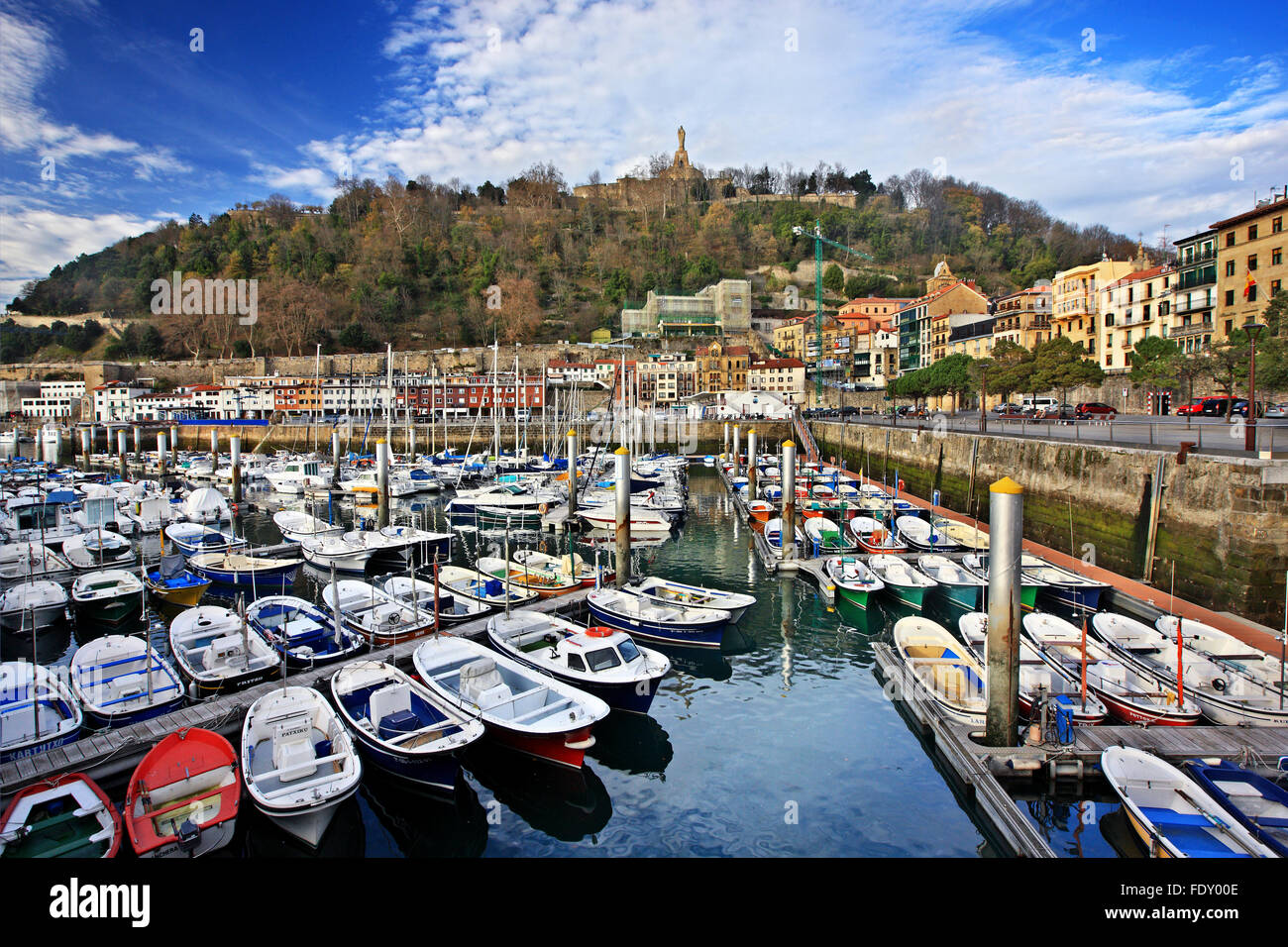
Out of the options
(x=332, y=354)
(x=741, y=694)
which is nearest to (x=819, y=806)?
(x=741, y=694)

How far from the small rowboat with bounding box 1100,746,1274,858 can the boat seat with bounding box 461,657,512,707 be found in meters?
7.66

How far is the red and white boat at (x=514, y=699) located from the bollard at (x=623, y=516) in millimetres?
5695

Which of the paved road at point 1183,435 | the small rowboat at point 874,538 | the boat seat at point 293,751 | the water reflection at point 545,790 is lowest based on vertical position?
the water reflection at point 545,790

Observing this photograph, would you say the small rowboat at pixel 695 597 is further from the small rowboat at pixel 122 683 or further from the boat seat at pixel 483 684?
the small rowboat at pixel 122 683

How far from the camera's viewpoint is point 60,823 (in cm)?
703

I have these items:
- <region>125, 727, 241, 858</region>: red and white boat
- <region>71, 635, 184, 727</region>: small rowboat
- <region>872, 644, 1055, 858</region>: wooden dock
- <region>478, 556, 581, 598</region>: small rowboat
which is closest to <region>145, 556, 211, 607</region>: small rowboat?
<region>71, 635, 184, 727</region>: small rowboat

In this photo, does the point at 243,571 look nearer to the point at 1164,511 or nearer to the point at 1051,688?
the point at 1051,688

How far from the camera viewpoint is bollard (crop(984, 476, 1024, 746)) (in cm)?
870

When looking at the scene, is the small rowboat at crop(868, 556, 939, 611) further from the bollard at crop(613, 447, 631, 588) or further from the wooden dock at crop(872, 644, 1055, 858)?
the bollard at crop(613, 447, 631, 588)

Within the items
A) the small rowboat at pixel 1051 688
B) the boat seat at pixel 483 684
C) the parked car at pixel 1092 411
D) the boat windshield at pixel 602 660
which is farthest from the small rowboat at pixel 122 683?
the parked car at pixel 1092 411

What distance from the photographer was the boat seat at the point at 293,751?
8.12m

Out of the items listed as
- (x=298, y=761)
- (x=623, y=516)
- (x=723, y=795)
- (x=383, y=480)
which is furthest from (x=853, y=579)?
(x=383, y=480)

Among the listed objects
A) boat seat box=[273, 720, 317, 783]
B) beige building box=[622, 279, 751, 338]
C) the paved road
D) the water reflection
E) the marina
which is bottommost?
the water reflection
